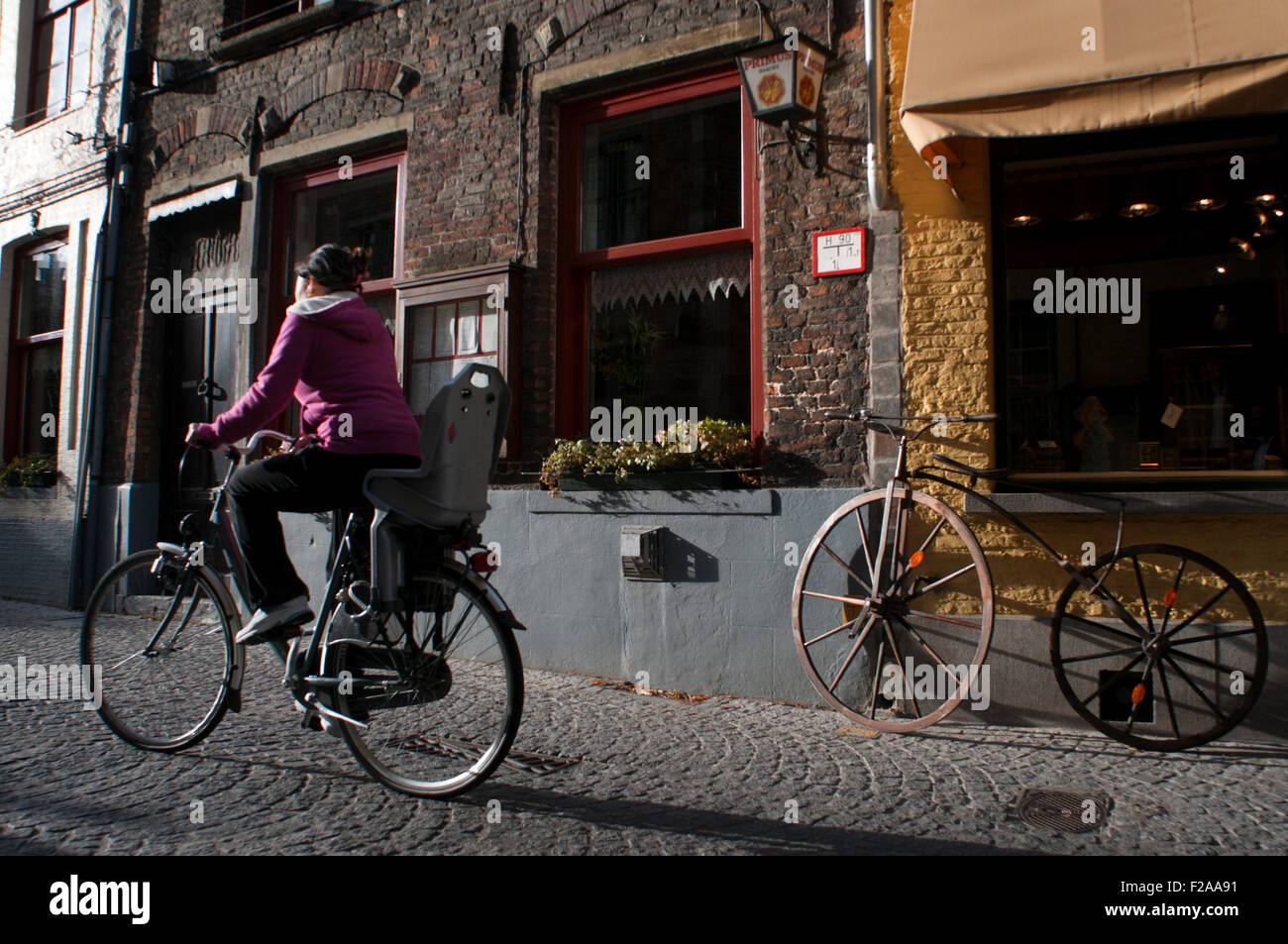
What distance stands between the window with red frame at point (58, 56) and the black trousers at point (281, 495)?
887cm

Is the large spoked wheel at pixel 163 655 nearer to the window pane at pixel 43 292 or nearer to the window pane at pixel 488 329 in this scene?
the window pane at pixel 488 329

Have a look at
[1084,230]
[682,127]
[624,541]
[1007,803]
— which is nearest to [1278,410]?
[1084,230]

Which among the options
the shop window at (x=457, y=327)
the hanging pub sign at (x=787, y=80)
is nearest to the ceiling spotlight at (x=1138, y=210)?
the hanging pub sign at (x=787, y=80)

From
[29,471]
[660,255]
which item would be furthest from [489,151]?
[29,471]

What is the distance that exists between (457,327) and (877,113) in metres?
3.27

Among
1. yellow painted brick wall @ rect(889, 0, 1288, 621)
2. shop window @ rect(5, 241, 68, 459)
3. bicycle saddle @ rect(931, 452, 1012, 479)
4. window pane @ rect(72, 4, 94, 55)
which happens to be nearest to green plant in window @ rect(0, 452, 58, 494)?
shop window @ rect(5, 241, 68, 459)

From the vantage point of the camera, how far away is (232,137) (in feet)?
28.9

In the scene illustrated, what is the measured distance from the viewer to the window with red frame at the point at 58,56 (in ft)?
34.3

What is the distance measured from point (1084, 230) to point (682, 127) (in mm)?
2609

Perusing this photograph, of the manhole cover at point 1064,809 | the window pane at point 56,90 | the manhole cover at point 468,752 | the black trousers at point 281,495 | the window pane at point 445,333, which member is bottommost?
the manhole cover at point 1064,809

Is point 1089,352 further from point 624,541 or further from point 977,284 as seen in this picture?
point 624,541

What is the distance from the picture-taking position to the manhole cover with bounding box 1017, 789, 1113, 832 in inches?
133

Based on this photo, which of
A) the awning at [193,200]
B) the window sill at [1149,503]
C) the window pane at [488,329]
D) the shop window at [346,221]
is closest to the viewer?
the window sill at [1149,503]

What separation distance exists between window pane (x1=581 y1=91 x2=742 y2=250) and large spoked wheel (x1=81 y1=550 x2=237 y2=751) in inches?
150
